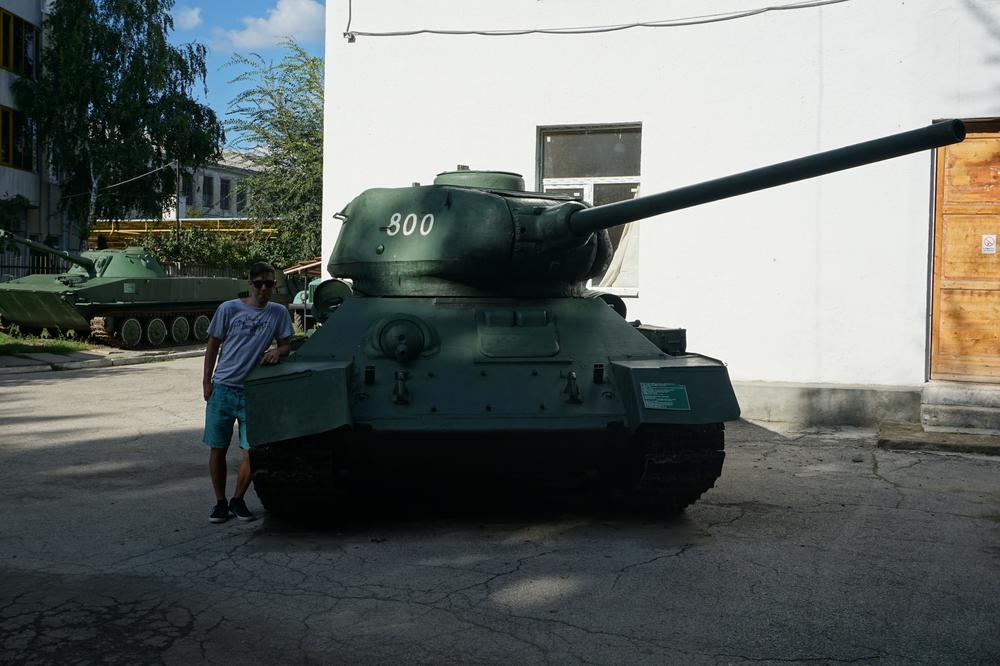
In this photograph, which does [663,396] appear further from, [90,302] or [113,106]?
[113,106]

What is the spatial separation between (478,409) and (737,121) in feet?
20.0

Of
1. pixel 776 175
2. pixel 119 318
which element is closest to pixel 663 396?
pixel 776 175

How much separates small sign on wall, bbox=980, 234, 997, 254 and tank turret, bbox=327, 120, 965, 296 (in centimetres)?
485

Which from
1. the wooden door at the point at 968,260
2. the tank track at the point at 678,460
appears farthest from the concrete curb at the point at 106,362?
the wooden door at the point at 968,260

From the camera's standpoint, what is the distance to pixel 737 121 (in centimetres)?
1086

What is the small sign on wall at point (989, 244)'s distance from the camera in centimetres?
1023

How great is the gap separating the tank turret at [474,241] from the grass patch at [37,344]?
38.8 ft

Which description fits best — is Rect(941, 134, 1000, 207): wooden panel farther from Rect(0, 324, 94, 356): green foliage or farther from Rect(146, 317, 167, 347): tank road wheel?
Rect(146, 317, 167, 347): tank road wheel

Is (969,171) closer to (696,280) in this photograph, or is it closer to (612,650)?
(696,280)

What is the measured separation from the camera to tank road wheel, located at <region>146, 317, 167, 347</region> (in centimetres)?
1962

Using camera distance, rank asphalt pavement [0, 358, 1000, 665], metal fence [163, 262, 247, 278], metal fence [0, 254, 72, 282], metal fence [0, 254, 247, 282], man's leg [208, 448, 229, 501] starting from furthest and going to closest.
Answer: metal fence [163, 262, 247, 278], metal fence [0, 254, 247, 282], metal fence [0, 254, 72, 282], man's leg [208, 448, 229, 501], asphalt pavement [0, 358, 1000, 665]

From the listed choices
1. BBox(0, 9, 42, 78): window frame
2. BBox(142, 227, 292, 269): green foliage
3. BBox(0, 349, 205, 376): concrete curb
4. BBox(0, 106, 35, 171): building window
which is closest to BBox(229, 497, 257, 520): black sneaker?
BBox(0, 349, 205, 376): concrete curb

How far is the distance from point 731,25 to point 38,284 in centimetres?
1316

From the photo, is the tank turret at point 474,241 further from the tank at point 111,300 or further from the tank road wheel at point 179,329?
the tank road wheel at point 179,329
